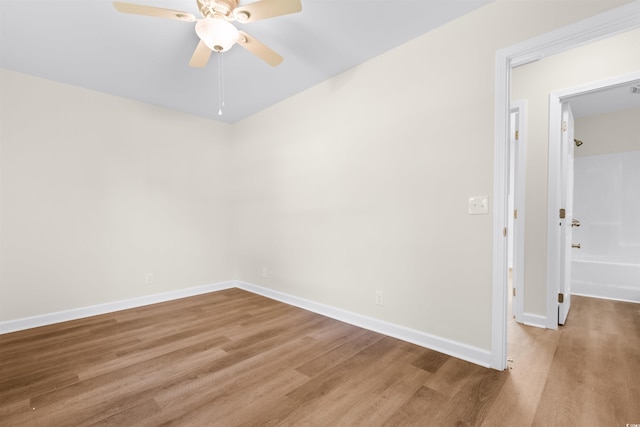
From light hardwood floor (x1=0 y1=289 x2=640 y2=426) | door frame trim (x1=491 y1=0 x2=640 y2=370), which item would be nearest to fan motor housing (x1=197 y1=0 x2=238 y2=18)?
door frame trim (x1=491 y1=0 x2=640 y2=370)

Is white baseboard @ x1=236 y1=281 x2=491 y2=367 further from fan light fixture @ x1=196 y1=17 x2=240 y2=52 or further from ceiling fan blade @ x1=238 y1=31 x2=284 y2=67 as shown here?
fan light fixture @ x1=196 y1=17 x2=240 y2=52

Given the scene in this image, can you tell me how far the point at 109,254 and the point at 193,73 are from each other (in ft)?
7.20

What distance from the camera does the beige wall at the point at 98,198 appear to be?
2.63 meters

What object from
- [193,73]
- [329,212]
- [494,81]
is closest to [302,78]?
[193,73]

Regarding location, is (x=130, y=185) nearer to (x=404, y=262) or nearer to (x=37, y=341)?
(x=37, y=341)

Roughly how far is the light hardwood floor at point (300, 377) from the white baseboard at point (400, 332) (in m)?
0.07

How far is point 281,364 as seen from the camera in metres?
1.96

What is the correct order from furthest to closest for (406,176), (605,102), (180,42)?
1. (605,102)
2. (406,176)
3. (180,42)

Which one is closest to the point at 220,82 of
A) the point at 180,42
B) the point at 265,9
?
the point at 180,42

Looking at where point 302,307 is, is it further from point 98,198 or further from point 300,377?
point 98,198

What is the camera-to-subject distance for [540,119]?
8.61 feet

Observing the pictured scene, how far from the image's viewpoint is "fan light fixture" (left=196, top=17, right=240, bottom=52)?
1602mm

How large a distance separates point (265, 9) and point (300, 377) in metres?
2.22

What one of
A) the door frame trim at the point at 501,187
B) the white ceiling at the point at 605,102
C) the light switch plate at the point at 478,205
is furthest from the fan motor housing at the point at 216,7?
the white ceiling at the point at 605,102
